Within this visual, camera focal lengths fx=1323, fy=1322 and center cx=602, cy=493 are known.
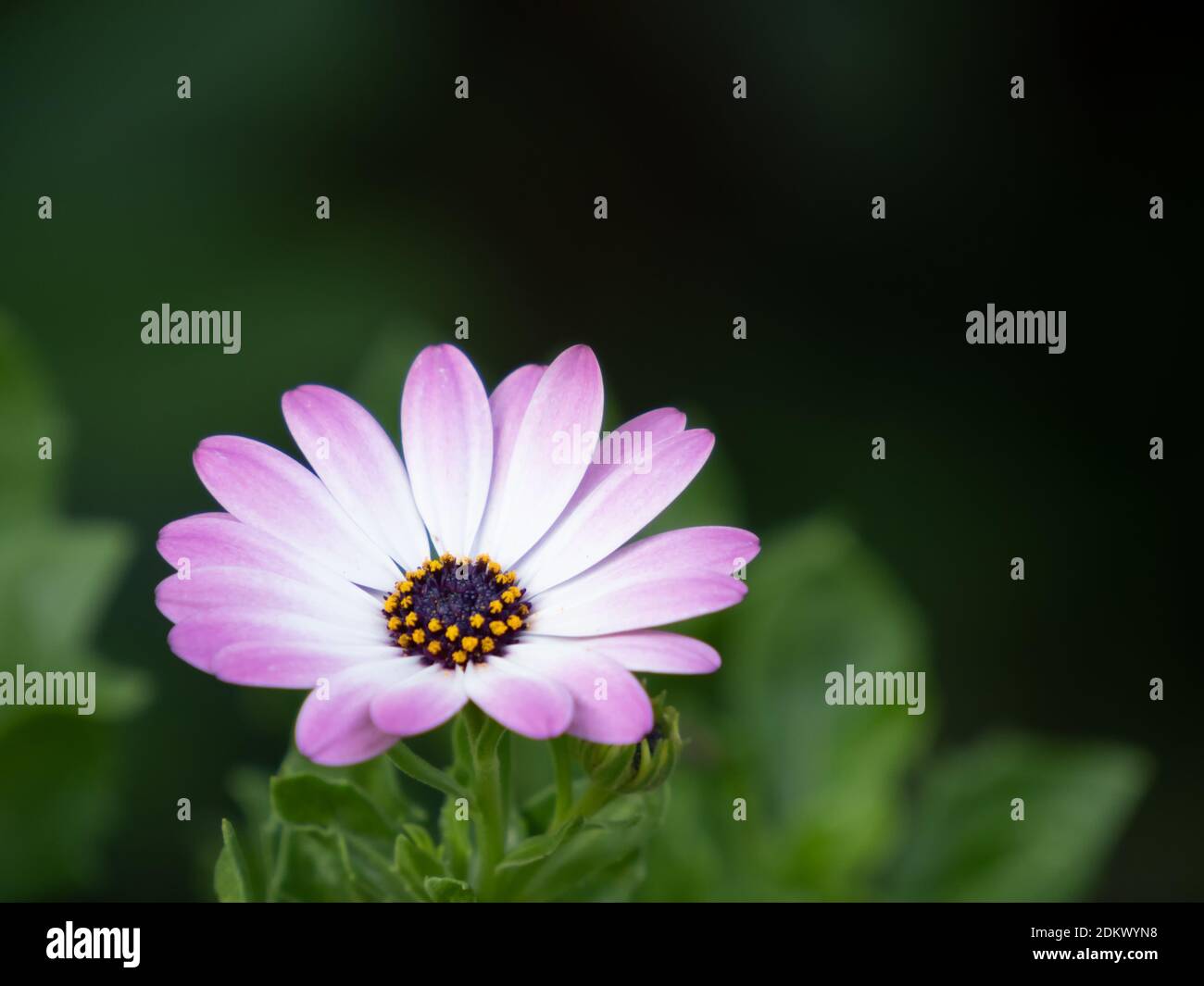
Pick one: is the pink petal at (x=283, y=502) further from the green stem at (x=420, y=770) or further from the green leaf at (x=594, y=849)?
the green leaf at (x=594, y=849)

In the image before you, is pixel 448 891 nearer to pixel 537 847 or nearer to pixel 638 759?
pixel 537 847

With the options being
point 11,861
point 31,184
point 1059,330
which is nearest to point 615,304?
point 1059,330

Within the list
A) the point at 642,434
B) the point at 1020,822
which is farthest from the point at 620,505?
the point at 1020,822

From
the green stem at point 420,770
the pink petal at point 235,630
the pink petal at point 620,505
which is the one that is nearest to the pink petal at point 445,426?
the pink petal at point 620,505

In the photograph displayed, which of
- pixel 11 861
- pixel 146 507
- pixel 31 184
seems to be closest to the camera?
pixel 11 861
